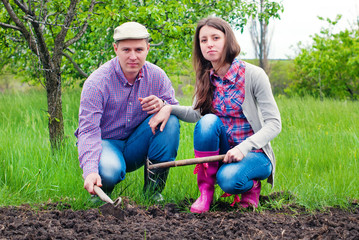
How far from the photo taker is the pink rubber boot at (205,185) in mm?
2789

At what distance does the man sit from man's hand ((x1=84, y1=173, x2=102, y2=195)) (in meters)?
0.04

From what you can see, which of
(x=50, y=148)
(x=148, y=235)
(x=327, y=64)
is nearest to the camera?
(x=148, y=235)

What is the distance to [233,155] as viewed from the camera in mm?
2561

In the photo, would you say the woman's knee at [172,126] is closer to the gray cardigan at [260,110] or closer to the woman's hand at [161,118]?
the woman's hand at [161,118]

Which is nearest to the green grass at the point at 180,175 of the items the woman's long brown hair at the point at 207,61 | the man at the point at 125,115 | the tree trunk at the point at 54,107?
the tree trunk at the point at 54,107

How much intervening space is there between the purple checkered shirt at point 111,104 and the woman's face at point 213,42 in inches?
20.1

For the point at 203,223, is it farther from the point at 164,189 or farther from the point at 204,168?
the point at 164,189

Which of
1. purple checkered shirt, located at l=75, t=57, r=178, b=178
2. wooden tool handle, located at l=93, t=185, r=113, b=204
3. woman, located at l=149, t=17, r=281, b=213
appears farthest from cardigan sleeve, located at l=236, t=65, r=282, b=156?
wooden tool handle, located at l=93, t=185, r=113, b=204

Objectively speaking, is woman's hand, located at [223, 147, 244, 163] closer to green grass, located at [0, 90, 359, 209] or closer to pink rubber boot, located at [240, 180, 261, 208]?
pink rubber boot, located at [240, 180, 261, 208]

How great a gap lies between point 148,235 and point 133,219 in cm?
32

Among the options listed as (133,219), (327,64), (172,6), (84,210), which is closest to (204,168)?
(133,219)

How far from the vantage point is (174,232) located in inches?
93.9

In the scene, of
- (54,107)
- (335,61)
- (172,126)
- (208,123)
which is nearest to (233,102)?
(208,123)

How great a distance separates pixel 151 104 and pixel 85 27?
78.8 inches
